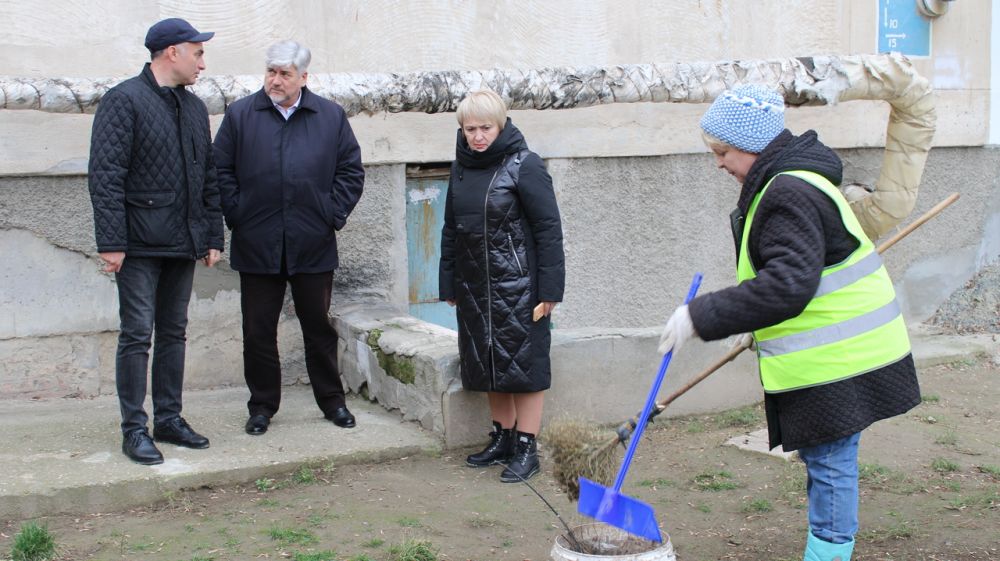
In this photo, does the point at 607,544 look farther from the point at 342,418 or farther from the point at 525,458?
the point at 342,418

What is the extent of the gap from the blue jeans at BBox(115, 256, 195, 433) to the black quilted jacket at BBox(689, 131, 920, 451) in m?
2.47

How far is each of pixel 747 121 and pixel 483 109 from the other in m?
1.65

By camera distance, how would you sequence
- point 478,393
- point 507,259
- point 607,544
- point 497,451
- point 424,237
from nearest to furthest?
point 607,544
point 507,259
point 497,451
point 478,393
point 424,237

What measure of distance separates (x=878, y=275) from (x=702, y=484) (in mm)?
1923

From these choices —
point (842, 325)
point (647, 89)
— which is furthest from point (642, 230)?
point (842, 325)

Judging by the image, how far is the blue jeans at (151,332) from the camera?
173 inches

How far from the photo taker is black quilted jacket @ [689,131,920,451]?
9.40 ft

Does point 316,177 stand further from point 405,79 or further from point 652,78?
point 652,78

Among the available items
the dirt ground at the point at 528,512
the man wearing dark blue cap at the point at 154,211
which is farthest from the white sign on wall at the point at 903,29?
the man wearing dark blue cap at the point at 154,211

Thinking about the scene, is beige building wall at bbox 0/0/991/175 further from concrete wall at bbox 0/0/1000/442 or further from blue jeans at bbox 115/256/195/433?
blue jeans at bbox 115/256/195/433

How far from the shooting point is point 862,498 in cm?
454

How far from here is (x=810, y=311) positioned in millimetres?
2982

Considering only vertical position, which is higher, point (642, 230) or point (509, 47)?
point (509, 47)

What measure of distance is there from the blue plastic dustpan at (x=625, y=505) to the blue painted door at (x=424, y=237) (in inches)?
130
